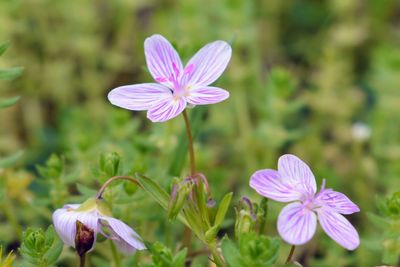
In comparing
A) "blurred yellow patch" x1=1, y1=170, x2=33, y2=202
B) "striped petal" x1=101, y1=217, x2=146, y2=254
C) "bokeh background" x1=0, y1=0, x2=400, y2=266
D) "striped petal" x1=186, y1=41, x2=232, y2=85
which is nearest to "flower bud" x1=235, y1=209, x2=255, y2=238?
"striped petal" x1=101, y1=217, x2=146, y2=254

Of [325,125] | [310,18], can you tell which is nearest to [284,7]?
[310,18]

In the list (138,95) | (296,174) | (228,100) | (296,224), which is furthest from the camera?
(228,100)

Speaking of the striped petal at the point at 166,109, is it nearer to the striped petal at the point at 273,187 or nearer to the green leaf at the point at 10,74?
the striped petal at the point at 273,187

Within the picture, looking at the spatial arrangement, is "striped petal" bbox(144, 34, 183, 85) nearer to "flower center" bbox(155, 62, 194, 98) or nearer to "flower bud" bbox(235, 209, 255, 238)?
"flower center" bbox(155, 62, 194, 98)

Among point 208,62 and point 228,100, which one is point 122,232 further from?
point 228,100

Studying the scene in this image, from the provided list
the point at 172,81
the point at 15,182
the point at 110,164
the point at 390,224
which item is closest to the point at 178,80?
the point at 172,81

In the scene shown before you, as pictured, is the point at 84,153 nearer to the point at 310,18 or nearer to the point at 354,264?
the point at 354,264

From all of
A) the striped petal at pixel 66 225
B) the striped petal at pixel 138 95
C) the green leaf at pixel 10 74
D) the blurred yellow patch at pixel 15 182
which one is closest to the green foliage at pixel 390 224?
the striped petal at pixel 138 95

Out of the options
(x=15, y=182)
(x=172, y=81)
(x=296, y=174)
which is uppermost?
(x=172, y=81)
